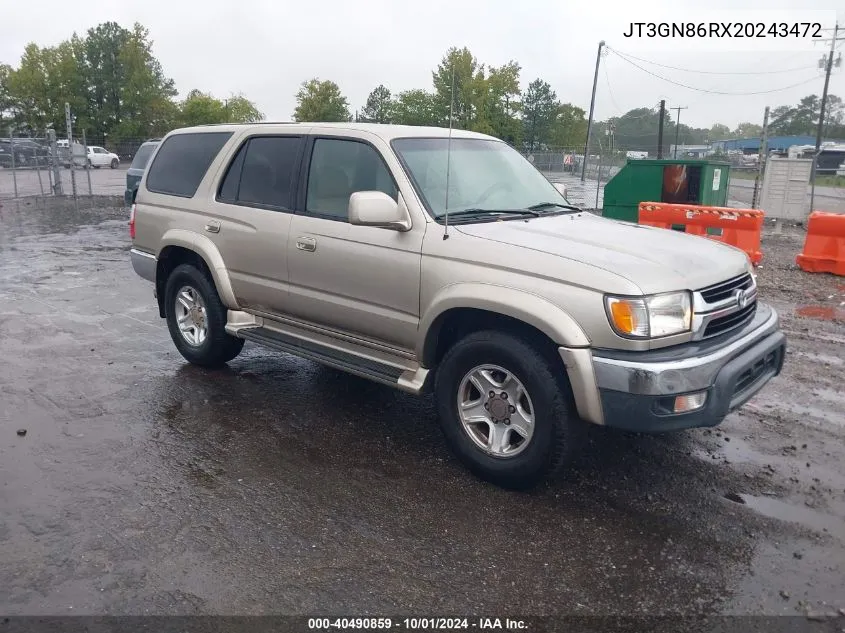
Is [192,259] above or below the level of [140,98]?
below

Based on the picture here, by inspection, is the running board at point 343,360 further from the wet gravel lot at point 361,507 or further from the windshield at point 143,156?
the windshield at point 143,156

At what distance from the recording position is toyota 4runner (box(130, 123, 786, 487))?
146 inches

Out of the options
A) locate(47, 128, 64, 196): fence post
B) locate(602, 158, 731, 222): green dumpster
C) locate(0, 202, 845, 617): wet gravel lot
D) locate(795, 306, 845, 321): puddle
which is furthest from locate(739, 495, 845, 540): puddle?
locate(47, 128, 64, 196): fence post

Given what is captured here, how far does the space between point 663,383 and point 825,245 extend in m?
8.46

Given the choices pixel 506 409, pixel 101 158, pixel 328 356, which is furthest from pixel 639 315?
pixel 101 158

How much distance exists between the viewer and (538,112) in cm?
5350

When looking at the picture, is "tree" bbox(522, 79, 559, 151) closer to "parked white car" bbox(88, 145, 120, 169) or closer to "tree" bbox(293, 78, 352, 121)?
"tree" bbox(293, 78, 352, 121)

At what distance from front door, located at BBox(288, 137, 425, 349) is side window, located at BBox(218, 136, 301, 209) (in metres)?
0.20

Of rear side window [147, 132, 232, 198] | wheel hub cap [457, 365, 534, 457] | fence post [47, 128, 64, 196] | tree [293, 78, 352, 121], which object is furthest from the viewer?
tree [293, 78, 352, 121]

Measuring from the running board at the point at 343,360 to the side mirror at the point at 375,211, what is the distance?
897 millimetres

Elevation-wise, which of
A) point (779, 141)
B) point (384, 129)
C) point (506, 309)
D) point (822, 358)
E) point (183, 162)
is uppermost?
point (779, 141)

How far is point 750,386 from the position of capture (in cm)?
405

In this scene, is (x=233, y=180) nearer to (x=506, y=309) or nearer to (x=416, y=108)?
(x=506, y=309)

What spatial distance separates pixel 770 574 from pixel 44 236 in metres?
14.5
